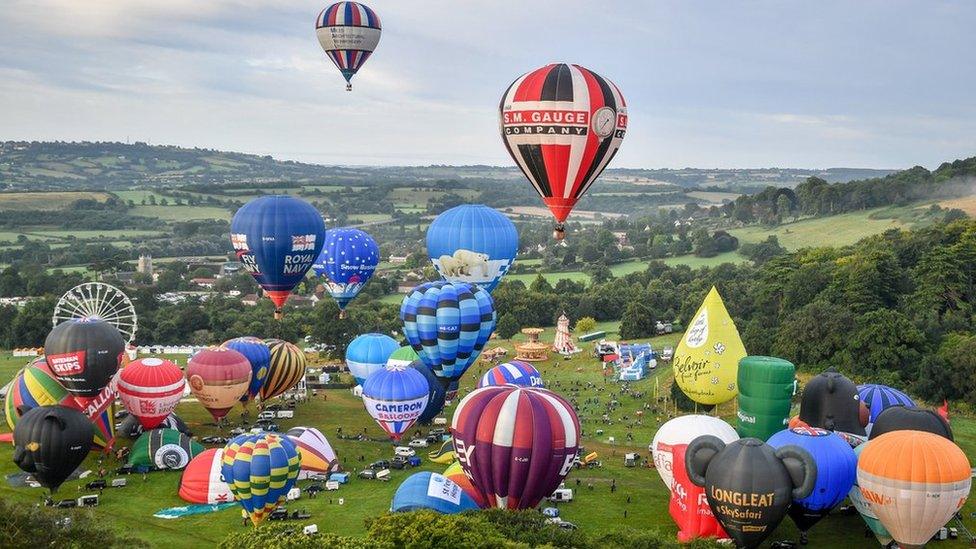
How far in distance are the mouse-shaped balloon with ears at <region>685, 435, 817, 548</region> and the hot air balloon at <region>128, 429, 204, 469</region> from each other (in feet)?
59.3

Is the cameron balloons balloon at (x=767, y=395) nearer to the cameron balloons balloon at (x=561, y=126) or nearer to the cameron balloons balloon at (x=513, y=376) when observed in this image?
the cameron balloons balloon at (x=561, y=126)

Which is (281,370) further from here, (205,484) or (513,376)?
(205,484)

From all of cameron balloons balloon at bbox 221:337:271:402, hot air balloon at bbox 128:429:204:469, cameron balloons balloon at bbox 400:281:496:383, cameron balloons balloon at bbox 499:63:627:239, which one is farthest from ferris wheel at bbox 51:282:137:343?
cameron balloons balloon at bbox 499:63:627:239

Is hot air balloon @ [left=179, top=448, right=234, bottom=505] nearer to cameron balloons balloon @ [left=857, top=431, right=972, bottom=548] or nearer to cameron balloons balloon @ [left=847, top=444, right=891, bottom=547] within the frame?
cameron balloons balloon @ [left=847, top=444, right=891, bottom=547]

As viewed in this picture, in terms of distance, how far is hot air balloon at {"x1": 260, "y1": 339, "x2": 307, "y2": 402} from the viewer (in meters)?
42.4

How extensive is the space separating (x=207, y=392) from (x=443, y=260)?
38.0 feet

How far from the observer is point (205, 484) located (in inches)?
1262

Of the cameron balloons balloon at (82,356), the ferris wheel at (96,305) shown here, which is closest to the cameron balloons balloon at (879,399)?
the cameron balloons balloon at (82,356)

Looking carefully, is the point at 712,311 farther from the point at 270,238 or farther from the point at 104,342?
the point at 104,342

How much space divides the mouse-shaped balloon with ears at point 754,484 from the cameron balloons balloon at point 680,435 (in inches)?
86.4

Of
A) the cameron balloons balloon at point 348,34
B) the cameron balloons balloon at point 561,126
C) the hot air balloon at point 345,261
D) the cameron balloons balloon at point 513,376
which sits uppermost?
the cameron balloons balloon at point 348,34

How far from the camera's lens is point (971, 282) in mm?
54250

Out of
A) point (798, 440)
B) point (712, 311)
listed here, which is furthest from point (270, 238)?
point (798, 440)

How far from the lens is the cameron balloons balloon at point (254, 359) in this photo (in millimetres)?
41188
